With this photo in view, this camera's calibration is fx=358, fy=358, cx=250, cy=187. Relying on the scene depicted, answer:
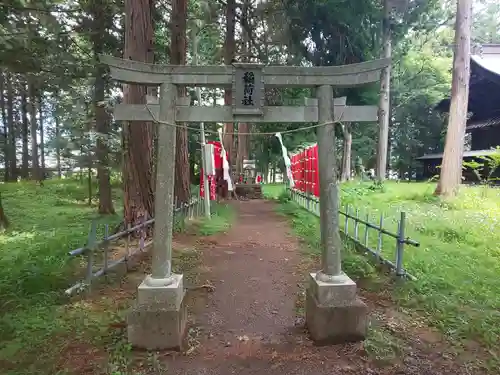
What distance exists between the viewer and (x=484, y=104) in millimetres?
22078

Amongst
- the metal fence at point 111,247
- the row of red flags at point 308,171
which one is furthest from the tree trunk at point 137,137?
the row of red flags at point 308,171

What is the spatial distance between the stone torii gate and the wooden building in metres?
19.0

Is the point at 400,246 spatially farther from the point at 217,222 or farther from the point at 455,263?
the point at 217,222

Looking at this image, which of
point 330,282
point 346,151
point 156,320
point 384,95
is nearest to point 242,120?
point 330,282

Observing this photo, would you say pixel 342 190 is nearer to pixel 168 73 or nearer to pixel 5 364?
pixel 168 73

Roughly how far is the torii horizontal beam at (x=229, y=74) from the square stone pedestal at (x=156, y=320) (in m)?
2.37

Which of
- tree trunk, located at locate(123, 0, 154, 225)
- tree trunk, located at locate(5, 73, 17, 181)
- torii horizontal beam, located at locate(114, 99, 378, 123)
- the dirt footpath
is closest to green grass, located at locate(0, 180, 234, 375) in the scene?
the dirt footpath

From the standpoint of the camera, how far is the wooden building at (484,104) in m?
20.0

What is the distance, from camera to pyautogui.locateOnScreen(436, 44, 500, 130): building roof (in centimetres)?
1982

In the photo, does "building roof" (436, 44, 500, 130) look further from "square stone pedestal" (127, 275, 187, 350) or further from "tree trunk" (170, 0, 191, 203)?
"square stone pedestal" (127, 275, 187, 350)

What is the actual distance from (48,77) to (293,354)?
756 centimetres

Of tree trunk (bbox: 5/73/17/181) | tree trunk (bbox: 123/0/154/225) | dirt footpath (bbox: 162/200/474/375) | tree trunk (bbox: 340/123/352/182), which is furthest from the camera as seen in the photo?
tree trunk (bbox: 340/123/352/182)

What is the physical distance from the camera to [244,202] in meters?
17.8

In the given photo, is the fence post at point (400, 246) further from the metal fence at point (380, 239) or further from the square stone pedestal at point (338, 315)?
the square stone pedestal at point (338, 315)
